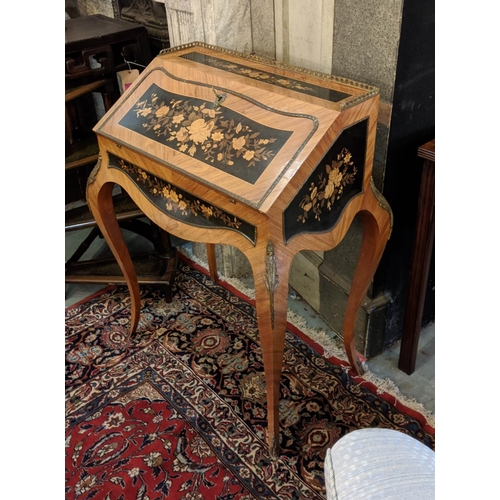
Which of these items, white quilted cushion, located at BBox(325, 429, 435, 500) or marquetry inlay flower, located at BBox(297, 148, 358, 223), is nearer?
white quilted cushion, located at BBox(325, 429, 435, 500)

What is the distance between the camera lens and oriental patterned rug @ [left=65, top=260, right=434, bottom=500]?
1.59m

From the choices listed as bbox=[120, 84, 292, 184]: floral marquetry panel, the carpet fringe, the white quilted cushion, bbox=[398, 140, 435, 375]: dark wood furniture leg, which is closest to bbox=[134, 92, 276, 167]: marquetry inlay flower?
bbox=[120, 84, 292, 184]: floral marquetry panel

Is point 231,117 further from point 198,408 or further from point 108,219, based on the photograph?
point 198,408

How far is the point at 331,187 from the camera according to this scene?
1351 millimetres

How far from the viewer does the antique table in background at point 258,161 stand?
49.4 inches

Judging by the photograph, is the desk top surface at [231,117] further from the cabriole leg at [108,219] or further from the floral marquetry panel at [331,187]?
the cabriole leg at [108,219]

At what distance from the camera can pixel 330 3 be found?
1624 mm

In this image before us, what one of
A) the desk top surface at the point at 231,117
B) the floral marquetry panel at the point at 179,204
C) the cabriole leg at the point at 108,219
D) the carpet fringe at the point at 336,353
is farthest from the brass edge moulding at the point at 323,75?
the carpet fringe at the point at 336,353

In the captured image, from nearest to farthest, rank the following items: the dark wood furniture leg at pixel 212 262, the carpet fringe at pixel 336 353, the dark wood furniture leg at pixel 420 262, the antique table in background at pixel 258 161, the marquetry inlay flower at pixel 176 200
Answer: the antique table in background at pixel 258 161, the marquetry inlay flower at pixel 176 200, the dark wood furniture leg at pixel 420 262, the carpet fringe at pixel 336 353, the dark wood furniture leg at pixel 212 262

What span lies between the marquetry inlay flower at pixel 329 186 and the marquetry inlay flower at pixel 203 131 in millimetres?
143

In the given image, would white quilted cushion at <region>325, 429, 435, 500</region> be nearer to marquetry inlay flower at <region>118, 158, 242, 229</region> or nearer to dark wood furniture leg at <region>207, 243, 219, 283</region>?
marquetry inlay flower at <region>118, 158, 242, 229</region>

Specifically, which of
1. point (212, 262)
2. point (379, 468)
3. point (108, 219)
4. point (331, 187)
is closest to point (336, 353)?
point (212, 262)

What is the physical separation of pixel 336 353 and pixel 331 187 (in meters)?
0.89

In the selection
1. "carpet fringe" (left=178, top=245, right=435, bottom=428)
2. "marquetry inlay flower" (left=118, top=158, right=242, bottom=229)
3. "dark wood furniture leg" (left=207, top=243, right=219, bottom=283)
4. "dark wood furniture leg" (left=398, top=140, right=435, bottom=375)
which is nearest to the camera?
"marquetry inlay flower" (left=118, top=158, right=242, bottom=229)
